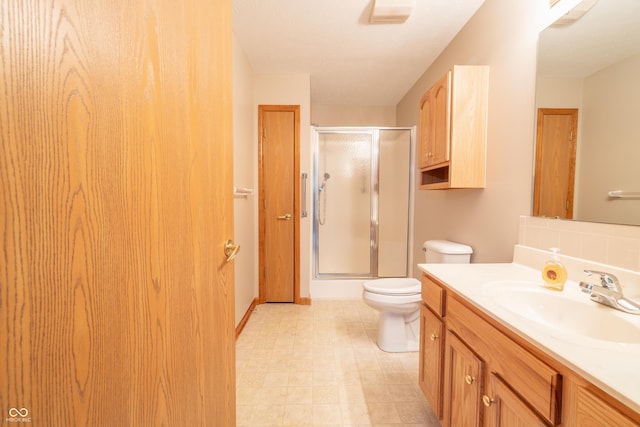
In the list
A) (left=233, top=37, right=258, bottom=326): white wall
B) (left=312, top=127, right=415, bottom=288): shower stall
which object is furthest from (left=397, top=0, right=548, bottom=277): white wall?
(left=233, top=37, right=258, bottom=326): white wall

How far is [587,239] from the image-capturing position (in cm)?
100

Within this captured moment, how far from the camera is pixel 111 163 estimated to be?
42 cm

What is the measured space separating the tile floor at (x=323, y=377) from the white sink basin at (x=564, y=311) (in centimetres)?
80

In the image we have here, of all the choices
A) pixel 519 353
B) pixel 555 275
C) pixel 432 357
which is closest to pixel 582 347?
pixel 519 353

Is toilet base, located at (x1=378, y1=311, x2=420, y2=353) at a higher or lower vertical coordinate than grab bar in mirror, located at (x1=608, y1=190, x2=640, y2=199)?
lower

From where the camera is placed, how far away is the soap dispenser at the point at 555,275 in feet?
3.07

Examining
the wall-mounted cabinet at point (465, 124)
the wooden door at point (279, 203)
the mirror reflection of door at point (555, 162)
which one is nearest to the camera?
the mirror reflection of door at point (555, 162)

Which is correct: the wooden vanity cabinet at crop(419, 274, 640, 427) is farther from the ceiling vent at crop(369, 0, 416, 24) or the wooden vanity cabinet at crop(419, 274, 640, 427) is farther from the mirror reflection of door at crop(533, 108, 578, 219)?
the ceiling vent at crop(369, 0, 416, 24)

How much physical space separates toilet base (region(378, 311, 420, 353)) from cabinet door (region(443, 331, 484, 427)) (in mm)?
803

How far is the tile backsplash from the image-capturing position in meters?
0.87

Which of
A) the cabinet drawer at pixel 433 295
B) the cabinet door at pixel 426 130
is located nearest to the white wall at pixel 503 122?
the cabinet door at pixel 426 130

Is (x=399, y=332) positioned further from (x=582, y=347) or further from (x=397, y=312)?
(x=582, y=347)

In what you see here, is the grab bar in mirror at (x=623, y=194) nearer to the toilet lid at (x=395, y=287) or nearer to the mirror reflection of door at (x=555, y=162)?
the mirror reflection of door at (x=555, y=162)

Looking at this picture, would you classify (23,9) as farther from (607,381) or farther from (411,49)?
(411,49)
